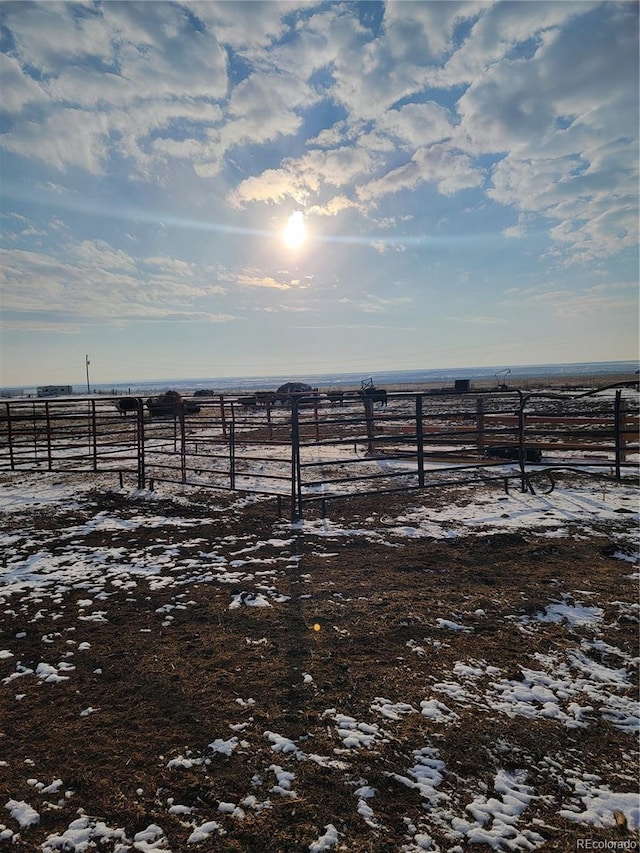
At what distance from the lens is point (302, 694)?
2922 mm

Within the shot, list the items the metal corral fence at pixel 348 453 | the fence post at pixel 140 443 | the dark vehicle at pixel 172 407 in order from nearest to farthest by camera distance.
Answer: the metal corral fence at pixel 348 453 → the dark vehicle at pixel 172 407 → the fence post at pixel 140 443

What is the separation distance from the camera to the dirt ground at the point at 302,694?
211cm

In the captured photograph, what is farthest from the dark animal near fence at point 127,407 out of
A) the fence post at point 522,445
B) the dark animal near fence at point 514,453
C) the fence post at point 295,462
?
the dark animal near fence at point 514,453

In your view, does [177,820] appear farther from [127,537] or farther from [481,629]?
[127,537]

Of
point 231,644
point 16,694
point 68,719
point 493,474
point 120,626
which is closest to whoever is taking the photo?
point 68,719

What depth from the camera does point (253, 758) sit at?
2.40m

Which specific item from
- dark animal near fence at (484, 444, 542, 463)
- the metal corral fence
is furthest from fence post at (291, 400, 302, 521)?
dark animal near fence at (484, 444, 542, 463)

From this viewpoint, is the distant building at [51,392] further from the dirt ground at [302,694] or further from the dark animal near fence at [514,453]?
the dirt ground at [302,694]

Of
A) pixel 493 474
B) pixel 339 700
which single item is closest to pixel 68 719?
pixel 339 700

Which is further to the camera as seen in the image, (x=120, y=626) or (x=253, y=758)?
(x=120, y=626)

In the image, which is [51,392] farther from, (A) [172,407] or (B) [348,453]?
(A) [172,407]

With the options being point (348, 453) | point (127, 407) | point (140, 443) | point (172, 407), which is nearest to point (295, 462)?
point (172, 407)

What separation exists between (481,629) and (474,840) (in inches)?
73.0

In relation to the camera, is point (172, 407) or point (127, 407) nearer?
point (172, 407)
